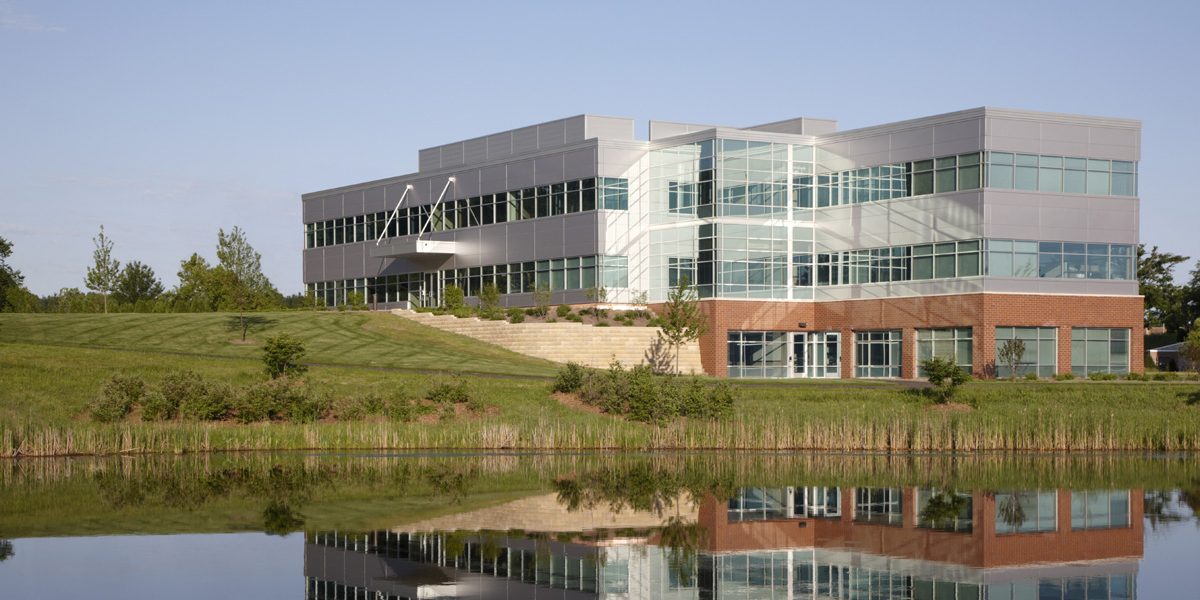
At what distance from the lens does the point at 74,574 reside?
2105cm

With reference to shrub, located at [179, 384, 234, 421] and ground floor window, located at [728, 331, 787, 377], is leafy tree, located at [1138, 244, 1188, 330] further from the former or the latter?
shrub, located at [179, 384, 234, 421]

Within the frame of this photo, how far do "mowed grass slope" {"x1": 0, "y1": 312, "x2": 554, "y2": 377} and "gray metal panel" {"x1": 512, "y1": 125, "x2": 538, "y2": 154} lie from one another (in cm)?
1381

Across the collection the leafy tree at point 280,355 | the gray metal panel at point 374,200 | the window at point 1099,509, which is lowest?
the window at point 1099,509

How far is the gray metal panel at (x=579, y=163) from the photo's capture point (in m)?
73.7

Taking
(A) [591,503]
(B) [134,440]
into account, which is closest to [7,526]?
(A) [591,503]

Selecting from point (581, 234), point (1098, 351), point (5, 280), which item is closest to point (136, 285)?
point (5, 280)

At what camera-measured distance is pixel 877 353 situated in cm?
6944

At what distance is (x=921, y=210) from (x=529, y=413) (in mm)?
29797

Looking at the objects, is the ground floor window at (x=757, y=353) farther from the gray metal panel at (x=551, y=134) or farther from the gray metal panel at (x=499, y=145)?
the gray metal panel at (x=499, y=145)

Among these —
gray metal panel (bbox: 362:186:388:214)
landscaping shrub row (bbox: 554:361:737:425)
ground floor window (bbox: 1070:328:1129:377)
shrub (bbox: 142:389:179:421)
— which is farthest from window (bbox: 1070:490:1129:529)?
gray metal panel (bbox: 362:186:388:214)

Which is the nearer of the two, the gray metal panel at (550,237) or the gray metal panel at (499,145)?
the gray metal panel at (550,237)

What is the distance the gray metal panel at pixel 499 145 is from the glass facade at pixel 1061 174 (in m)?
31.0

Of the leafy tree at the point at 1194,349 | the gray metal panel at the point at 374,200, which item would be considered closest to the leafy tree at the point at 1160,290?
the leafy tree at the point at 1194,349

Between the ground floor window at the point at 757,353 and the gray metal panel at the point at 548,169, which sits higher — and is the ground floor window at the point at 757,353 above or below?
below
